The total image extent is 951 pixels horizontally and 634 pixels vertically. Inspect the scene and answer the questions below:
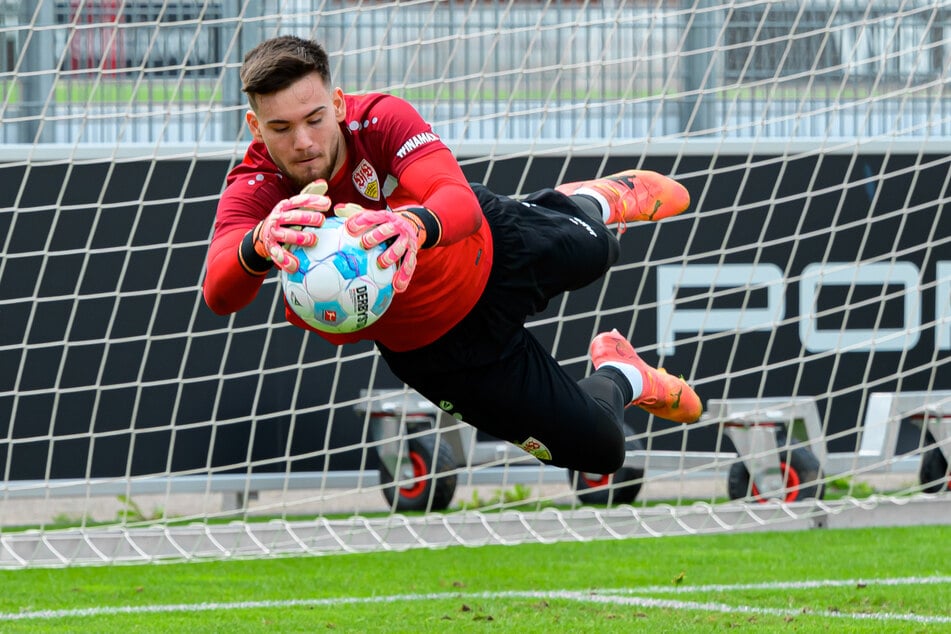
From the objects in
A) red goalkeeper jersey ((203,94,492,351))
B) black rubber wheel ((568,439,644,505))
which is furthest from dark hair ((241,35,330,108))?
black rubber wheel ((568,439,644,505))

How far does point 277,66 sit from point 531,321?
4249mm

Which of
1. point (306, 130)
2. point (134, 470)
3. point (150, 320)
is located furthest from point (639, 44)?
point (306, 130)

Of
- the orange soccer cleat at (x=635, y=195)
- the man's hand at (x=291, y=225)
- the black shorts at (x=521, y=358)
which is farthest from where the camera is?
the orange soccer cleat at (x=635, y=195)

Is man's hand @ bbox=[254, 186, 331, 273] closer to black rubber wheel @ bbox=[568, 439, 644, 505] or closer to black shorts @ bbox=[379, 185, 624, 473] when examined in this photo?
black shorts @ bbox=[379, 185, 624, 473]

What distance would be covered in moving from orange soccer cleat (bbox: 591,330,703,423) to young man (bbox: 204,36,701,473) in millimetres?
12

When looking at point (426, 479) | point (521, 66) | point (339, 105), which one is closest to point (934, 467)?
point (426, 479)

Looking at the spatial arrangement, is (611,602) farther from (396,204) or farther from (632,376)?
(396,204)

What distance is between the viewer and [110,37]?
7.37m

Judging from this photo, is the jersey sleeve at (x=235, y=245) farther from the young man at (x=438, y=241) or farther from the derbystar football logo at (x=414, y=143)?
the derbystar football logo at (x=414, y=143)

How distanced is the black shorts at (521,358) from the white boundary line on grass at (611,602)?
130 centimetres

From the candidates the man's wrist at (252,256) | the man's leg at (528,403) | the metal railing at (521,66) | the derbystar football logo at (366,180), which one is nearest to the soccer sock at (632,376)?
the man's leg at (528,403)

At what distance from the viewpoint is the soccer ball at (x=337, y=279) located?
10.4 ft

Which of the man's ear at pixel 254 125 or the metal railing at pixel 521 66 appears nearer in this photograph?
the man's ear at pixel 254 125

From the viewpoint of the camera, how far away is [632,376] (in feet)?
15.2
